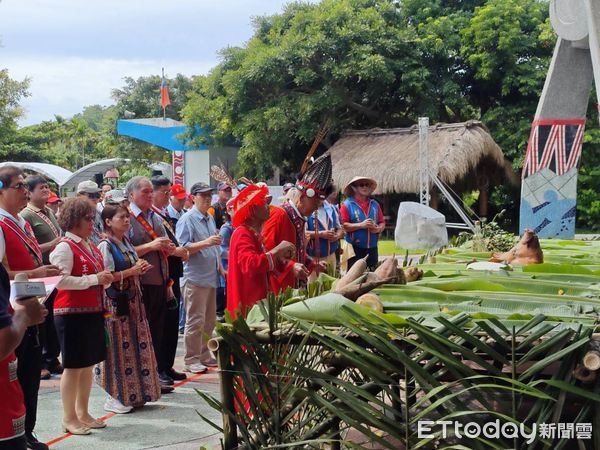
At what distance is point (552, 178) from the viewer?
14.0 meters

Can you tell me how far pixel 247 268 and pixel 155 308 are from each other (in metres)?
1.58

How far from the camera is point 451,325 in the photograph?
2.70 m

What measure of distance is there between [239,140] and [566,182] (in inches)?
541

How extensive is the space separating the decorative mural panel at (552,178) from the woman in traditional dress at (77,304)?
10252 millimetres

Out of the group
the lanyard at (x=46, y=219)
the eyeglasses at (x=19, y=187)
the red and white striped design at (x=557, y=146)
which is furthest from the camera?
the red and white striped design at (x=557, y=146)

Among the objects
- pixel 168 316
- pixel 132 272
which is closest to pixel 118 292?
pixel 132 272

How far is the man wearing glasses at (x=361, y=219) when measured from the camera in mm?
9391

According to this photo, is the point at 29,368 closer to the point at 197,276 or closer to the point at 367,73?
the point at 197,276

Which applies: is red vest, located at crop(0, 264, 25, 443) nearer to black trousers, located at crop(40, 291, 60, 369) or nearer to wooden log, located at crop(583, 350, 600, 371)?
wooden log, located at crop(583, 350, 600, 371)

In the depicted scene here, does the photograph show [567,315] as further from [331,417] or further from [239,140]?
[239,140]

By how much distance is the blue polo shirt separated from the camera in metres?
7.17

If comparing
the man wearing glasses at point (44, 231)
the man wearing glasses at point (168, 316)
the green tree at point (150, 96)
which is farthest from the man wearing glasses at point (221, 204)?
the green tree at point (150, 96)

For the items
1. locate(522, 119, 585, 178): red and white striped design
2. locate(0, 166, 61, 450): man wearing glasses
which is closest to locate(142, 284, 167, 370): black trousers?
locate(0, 166, 61, 450): man wearing glasses

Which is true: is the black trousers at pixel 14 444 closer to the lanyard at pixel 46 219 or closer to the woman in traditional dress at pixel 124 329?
the woman in traditional dress at pixel 124 329
